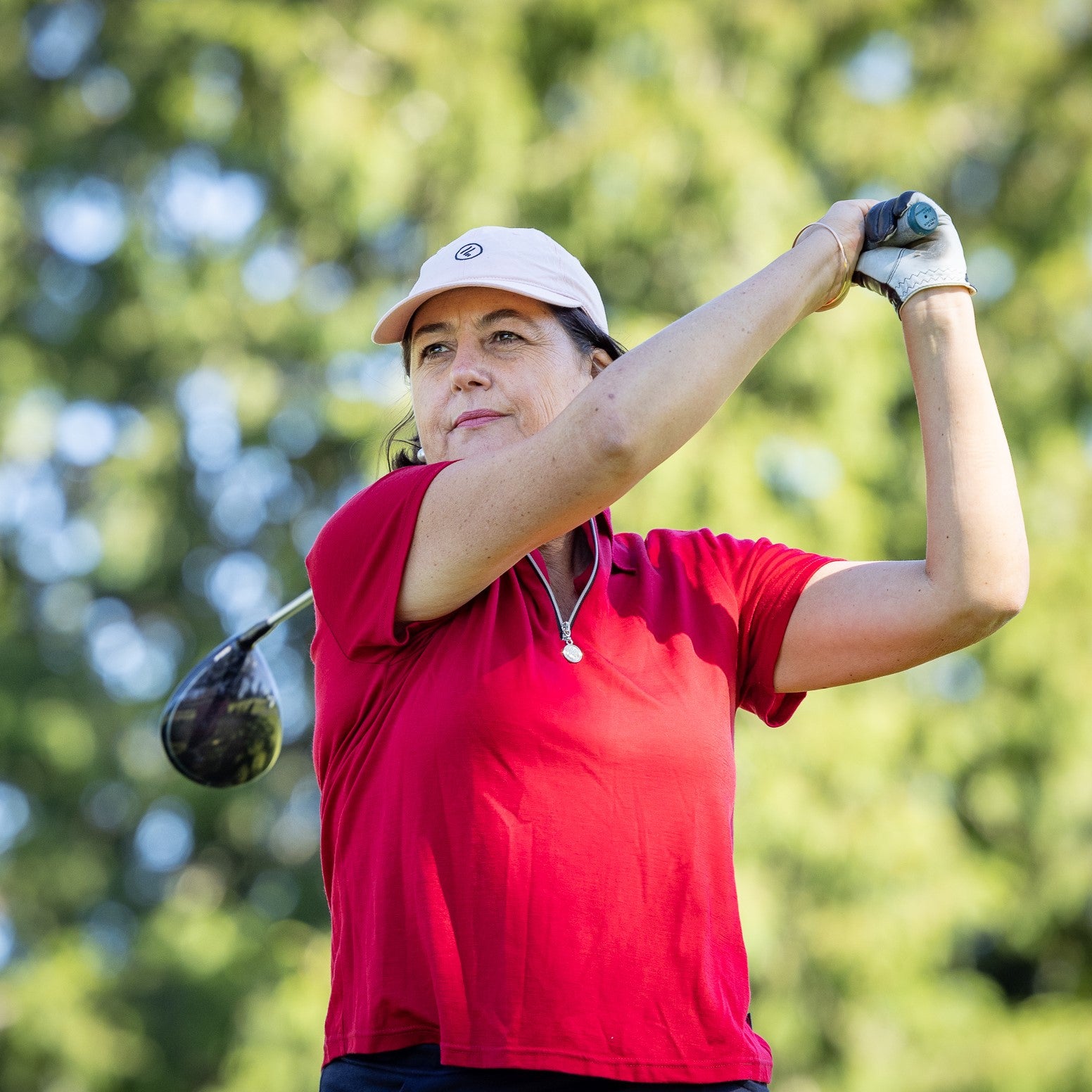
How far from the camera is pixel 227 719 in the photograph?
2.75 meters

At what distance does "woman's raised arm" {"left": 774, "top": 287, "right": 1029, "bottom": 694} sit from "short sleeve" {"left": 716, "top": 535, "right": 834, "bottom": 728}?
25 millimetres

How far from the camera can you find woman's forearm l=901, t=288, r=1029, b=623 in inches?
80.4

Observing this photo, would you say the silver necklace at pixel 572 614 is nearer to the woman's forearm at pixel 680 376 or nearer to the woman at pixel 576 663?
the woman at pixel 576 663

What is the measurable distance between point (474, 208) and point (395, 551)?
19.6ft

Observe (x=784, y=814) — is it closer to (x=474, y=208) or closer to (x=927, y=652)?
(x=474, y=208)

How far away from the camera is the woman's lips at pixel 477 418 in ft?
7.29

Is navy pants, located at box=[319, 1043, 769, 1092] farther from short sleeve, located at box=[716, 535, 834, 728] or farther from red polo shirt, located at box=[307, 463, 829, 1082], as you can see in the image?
short sleeve, located at box=[716, 535, 834, 728]

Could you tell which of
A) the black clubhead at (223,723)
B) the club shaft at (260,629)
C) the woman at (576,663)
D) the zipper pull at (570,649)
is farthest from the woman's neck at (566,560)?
the black clubhead at (223,723)

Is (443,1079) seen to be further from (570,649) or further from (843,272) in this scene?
(843,272)

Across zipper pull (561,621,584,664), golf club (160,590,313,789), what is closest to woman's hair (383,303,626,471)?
golf club (160,590,313,789)

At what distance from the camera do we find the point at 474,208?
25.3ft

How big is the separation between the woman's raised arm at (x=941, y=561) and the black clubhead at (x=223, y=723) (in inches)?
41.4

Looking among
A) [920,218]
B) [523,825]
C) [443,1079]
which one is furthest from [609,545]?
[443,1079]

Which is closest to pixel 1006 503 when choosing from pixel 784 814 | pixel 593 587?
pixel 593 587
